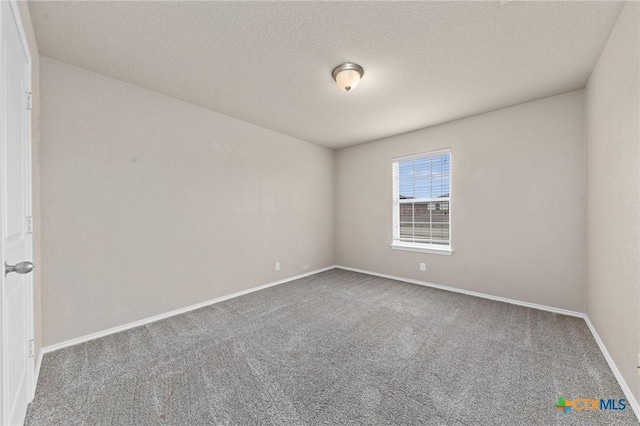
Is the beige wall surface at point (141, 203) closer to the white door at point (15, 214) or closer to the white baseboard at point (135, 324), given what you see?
the white baseboard at point (135, 324)

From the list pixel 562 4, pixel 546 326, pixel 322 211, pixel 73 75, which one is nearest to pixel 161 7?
pixel 73 75

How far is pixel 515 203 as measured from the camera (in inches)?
126

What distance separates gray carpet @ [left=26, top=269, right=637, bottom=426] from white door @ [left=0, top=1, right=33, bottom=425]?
373 mm

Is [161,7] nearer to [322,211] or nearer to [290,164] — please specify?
[290,164]

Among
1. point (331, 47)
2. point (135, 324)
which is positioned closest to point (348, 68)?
point (331, 47)

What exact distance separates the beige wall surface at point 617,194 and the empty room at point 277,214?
0.10 feet

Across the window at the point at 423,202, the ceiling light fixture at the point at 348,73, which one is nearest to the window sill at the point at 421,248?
the window at the point at 423,202

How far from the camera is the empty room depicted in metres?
1.60

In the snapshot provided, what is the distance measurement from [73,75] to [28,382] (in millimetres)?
2457

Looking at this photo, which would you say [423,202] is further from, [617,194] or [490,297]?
[617,194]

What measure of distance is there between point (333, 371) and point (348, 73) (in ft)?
8.23

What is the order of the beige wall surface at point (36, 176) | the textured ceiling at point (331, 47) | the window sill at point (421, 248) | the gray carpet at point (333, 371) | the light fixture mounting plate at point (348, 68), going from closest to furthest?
the gray carpet at point (333, 371) → the textured ceiling at point (331, 47) → the beige wall surface at point (36, 176) → the light fixture mounting plate at point (348, 68) → the window sill at point (421, 248)

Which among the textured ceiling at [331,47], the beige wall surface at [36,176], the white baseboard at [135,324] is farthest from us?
the white baseboard at [135,324]

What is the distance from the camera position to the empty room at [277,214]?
1596mm
